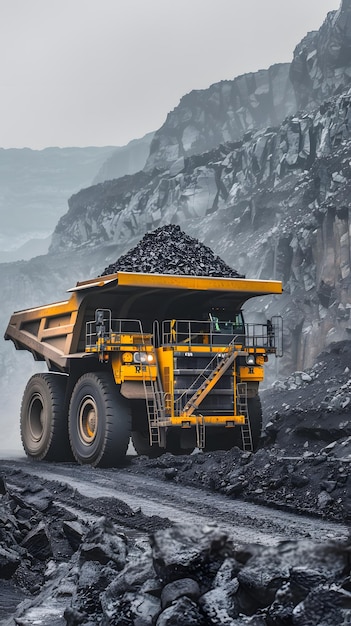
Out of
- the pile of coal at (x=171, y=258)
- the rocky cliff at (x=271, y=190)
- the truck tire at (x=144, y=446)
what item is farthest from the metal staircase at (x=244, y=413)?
the rocky cliff at (x=271, y=190)

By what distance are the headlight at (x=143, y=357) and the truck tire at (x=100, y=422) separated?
74 cm

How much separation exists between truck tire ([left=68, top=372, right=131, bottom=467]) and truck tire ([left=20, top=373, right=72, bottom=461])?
3.24ft

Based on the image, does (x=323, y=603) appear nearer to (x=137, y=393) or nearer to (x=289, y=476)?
(x=289, y=476)

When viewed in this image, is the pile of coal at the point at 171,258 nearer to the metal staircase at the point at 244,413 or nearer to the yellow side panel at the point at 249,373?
the yellow side panel at the point at 249,373

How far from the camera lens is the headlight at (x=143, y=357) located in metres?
14.2

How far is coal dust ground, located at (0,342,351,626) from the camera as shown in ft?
15.5

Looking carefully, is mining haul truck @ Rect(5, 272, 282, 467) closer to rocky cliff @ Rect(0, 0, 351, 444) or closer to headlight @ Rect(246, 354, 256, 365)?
headlight @ Rect(246, 354, 256, 365)

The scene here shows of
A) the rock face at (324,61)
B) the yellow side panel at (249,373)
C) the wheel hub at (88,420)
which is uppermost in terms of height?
the rock face at (324,61)

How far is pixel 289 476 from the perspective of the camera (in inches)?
444

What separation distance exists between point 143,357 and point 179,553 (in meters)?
9.07

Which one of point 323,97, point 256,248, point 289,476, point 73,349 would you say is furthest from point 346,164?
point 289,476

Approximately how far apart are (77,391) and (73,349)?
0.80 m

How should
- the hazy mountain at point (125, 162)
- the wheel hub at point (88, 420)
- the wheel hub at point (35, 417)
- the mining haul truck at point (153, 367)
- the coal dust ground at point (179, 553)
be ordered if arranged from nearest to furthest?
the coal dust ground at point (179, 553), the mining haul truck at point (153, 367), the wheel hub at point (88, 420), the wheel hub at point (35, 417), the hazy mountain at point (125, 162)

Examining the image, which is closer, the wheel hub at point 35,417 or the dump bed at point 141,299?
the dump bed at point 141,299
